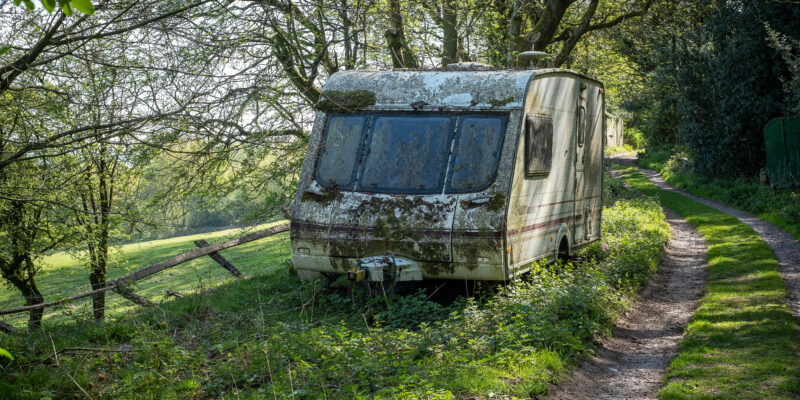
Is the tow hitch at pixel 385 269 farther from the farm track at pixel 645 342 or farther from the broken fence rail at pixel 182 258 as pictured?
the broken fence rail at pixel 182 258

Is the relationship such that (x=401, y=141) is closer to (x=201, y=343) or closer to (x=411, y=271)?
(x=411, y=271)

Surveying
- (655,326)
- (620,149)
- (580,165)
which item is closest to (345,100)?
(580,165)

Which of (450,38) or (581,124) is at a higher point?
(450,38)

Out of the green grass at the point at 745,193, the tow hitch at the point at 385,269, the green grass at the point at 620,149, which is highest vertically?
the green grass at the point at 620,149

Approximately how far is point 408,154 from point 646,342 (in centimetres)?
354

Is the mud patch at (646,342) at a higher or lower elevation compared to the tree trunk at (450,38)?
lower

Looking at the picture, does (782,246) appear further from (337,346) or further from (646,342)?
(337,346)

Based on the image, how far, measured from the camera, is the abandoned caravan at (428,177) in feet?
27.4

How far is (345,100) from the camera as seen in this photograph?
30.9 ft

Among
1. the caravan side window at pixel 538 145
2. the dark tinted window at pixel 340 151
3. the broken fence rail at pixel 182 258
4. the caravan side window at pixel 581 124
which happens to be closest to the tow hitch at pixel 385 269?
the dark tinted window at pixel 340 151

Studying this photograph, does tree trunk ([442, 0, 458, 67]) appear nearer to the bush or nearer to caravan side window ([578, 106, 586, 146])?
caravan side window ([578, 106, 586, 146])

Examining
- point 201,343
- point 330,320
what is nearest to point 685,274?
point 330,320

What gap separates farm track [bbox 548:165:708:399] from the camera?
6.54m

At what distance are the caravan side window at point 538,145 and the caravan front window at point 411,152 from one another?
402mm
